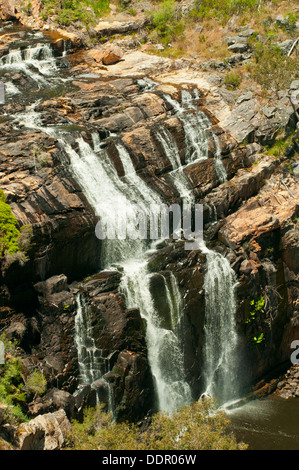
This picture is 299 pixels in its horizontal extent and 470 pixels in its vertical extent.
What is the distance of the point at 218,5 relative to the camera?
44.6 meters

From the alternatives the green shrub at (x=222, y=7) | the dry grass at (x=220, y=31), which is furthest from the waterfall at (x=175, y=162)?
the green shrub at (x=222, y=7)

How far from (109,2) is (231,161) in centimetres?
2769

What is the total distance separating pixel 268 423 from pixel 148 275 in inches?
346

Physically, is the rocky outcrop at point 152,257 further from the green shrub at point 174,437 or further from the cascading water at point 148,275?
the green shrub at point 174,437

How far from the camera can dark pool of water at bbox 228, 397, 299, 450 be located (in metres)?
21.2

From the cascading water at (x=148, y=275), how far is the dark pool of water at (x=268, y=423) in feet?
5.98

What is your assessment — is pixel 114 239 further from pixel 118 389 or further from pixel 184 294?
pixel 118 389

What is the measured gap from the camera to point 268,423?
74.8ft

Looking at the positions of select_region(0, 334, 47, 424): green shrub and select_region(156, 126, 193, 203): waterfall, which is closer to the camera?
select_region(0, 334, 47, 424): green shrub

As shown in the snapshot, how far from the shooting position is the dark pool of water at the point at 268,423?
21.2 metres

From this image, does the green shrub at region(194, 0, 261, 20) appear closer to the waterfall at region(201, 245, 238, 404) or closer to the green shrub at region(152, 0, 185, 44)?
the green shrub at region(152, 0, 185, 44)

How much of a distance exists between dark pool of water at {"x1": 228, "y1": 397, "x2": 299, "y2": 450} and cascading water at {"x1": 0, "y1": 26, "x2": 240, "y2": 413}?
5.98 ft

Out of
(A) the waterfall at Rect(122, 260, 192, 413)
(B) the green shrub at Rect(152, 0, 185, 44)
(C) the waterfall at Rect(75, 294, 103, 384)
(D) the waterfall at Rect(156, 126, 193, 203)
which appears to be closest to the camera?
(C) the waterfall at Rect(75, 294, 103, 384)

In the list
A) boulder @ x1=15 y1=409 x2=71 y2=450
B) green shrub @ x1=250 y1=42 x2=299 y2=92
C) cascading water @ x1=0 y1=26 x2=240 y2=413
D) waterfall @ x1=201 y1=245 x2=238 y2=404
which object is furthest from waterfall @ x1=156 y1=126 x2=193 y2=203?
boulder @ x1=15 y1=409 x2=71 y2=450
